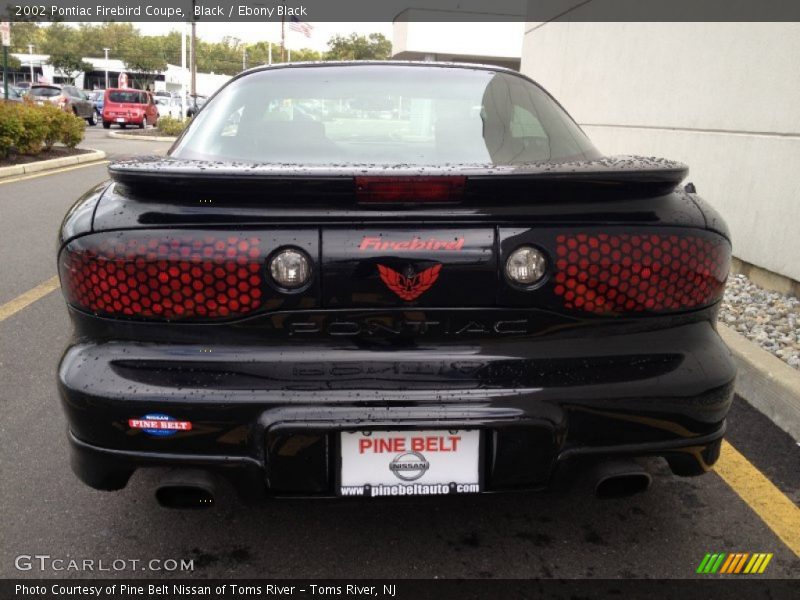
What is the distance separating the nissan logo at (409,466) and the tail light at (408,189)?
2.16 feet

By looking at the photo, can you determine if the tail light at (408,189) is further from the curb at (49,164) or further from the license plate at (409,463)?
the curb at (49,164)

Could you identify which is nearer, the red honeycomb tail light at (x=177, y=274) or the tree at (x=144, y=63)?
the red honeycomb tail light at (x=177, y=274)

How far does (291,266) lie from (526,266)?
0.61 m

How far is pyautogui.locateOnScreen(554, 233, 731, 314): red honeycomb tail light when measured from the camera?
6.20 ft

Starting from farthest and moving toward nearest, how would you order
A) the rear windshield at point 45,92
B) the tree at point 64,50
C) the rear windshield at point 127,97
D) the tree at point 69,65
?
the tree at point 64,50 < the tree at point 69,65 < the rear windshield at point 127,97 < the rear windshield at point 45,92

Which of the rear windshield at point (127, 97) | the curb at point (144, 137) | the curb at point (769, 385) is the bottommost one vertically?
the curb at point (769, 385)

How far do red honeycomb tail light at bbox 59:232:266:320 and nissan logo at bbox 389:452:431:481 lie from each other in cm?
54

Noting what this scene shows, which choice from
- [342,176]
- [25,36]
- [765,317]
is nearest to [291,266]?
[342,176]

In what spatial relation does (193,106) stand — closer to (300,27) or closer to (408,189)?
(408,189)

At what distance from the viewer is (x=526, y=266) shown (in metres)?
1.87

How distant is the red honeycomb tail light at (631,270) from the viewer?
189cm

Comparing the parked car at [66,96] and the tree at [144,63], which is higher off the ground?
the tree at [144,63]

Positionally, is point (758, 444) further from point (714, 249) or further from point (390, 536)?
point (390, 536)

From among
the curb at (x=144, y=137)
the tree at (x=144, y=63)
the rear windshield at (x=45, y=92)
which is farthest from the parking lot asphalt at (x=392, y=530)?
the tree at (x=144, y=63)
